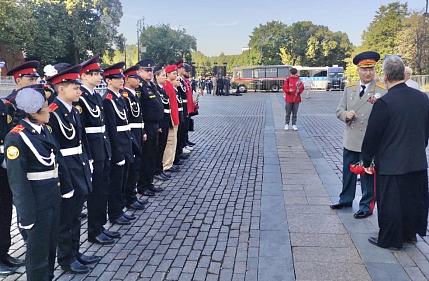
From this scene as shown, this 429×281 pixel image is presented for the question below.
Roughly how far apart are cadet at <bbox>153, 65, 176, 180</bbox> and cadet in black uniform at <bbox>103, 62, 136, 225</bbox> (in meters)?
2.02

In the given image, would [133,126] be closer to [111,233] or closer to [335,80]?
[111,233]

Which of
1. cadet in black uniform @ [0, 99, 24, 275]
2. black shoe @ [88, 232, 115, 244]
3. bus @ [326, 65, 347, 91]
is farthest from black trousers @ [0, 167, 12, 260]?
bus @ [326, 65, 347, 91]

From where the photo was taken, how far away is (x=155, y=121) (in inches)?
258

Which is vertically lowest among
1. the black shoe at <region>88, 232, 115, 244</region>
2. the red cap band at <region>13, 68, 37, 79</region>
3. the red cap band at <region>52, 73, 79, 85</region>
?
the black shoe at <region>88, 232, 115, 244</region>

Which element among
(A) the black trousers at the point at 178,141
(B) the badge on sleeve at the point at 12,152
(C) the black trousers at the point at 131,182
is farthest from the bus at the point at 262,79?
(B) the badge on sleeve at the point at 12,152

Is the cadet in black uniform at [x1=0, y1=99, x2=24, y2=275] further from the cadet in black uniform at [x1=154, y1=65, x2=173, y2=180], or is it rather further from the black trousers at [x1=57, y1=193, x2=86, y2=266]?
the cadet in black uniform at [x1=154, y1=65, x2=173, y2=180]

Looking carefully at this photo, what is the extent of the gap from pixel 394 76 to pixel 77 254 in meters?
3.81

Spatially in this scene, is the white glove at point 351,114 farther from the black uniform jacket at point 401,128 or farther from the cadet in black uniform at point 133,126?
the cadet in black uniform at point 133,126

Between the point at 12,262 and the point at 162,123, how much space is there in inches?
145

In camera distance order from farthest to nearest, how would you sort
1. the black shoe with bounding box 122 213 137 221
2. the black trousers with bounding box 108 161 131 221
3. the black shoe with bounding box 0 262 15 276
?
the black shoe with bounding box 122 213 137 221
the black trousers with bounding box 108 161 131 221
the black shoe with bounding box 0 262 15 276

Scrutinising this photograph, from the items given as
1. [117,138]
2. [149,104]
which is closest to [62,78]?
[117,138]

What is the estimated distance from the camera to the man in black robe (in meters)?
4.08

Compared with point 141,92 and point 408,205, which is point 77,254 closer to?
point 141,92

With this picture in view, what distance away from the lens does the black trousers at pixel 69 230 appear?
367 cm
